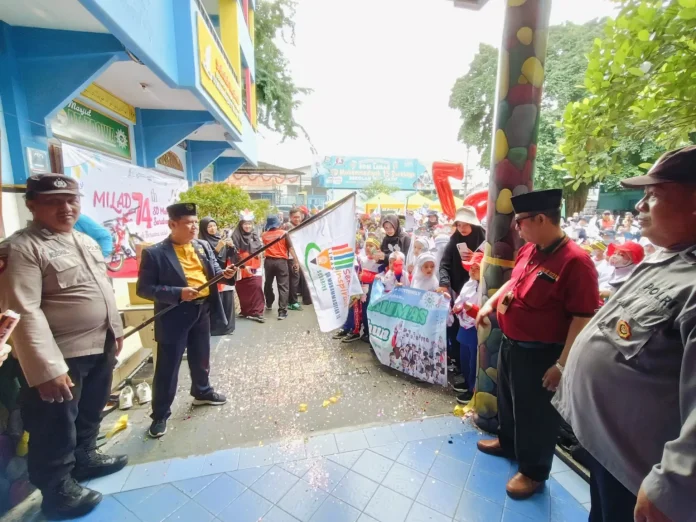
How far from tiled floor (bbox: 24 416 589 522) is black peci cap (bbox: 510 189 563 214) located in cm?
193

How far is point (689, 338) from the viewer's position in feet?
3.46

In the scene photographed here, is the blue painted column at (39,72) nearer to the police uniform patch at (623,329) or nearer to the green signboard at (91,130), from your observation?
the green signboard at (91,130)

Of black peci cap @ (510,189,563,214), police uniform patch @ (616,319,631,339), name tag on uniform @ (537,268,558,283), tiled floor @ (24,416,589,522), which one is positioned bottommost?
tiled floor @ (24,416,589,522)

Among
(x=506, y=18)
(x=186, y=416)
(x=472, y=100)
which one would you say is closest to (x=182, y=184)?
(x=186, y=416)

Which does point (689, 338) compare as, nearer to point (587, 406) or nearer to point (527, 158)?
point (587, 406)

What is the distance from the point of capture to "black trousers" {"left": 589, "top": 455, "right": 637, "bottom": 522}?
1.44 meters

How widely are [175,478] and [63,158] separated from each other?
3663 mm

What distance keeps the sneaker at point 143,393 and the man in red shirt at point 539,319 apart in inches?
134

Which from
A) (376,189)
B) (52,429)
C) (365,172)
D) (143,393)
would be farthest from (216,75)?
(365,172)

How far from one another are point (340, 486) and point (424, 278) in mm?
2436

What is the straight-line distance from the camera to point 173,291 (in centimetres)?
283

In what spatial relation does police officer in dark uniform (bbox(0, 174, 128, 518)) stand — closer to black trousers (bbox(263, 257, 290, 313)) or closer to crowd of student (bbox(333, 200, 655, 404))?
crowd of student (bbox(333, 200, 655, 404))

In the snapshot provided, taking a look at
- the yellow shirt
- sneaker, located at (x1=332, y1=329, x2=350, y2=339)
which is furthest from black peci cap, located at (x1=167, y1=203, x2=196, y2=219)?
sneaker, located at (x1=332, y1=329, x2=350, y2=339)

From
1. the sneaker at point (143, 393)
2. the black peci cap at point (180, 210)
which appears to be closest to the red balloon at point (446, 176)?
the black peci cap at point (180, 210)
